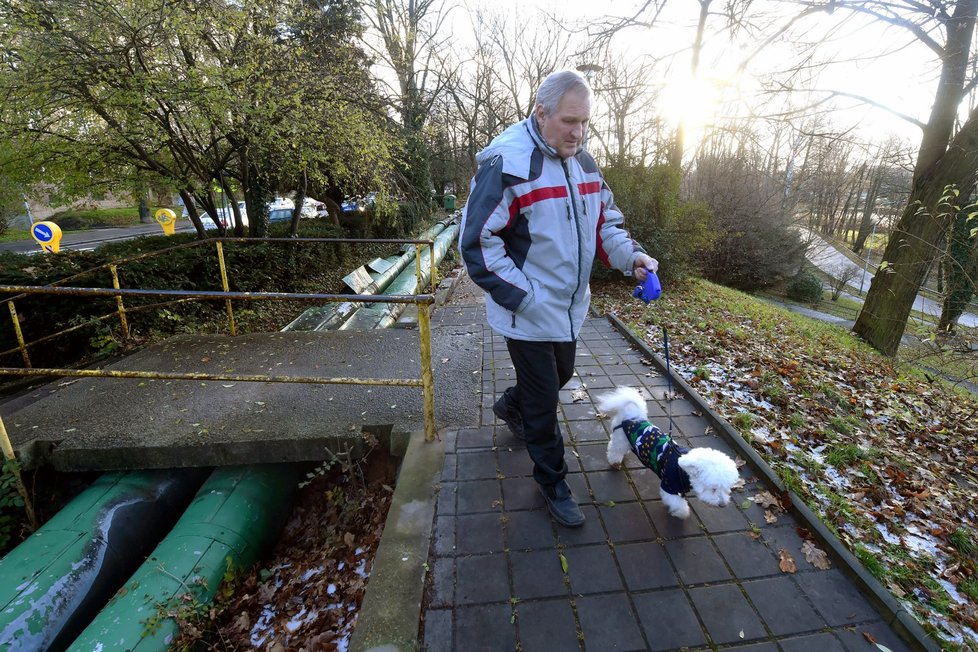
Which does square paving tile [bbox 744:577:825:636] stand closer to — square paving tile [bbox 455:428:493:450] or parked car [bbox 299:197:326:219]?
square paving tile [bbox 455:428:493:450]

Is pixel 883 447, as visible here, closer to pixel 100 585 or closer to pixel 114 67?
pixel 100 585

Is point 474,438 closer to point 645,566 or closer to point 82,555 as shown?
point 645,566

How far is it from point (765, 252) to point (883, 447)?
16.4 metres

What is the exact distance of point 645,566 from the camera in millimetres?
2275

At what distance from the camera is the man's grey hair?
2.13 meters

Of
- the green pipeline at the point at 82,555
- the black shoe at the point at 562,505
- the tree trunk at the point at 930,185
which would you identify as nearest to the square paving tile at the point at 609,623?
the black shoe at the point at 562,505

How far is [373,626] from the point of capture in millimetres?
1996

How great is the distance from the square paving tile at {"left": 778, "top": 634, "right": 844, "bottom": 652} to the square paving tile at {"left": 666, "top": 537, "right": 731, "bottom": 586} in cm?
34

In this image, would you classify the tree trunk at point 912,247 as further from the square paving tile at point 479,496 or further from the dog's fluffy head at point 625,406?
the square paving tile at point 479,496

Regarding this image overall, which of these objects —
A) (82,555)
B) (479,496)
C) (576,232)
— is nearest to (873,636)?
(479,496)

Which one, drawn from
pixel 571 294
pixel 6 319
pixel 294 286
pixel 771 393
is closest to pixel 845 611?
pixel 571 294

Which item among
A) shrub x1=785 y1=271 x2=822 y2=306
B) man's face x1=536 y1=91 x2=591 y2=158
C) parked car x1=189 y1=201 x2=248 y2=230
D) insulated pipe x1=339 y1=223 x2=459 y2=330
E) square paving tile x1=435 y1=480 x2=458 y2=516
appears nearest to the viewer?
man's face x1=536 y1=91 x2=591 y2=158

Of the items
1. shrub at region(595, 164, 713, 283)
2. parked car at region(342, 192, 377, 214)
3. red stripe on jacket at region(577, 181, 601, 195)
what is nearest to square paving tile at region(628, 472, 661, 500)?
red stripe on jacket at region(577, 181, 601, 195)

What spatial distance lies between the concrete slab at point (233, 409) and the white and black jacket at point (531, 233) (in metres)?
1.50
